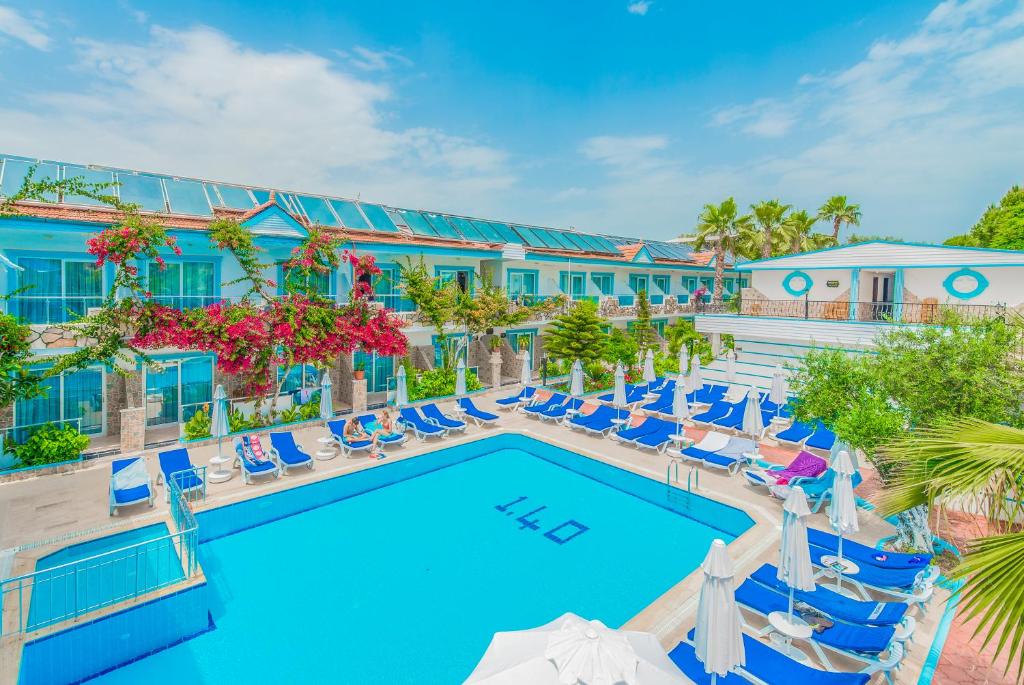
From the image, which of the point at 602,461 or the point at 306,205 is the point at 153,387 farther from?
the point at 602,461

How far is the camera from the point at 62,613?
24.2 feet

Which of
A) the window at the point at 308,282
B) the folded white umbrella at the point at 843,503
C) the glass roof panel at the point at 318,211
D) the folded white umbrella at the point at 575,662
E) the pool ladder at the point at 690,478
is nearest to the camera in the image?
the folded white umbrella at the point at 575,662

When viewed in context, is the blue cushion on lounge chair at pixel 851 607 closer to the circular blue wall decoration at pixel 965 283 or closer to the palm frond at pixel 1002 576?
the palm frond at pixel 1002 576

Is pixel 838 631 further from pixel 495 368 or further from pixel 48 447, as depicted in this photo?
→ pixel 48 447

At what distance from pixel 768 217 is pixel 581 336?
1897 centimetres

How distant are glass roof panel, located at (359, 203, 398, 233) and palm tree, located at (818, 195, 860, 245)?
33.3 metres

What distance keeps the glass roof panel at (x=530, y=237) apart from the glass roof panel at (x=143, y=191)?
1704 cm

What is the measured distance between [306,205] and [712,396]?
736 inches

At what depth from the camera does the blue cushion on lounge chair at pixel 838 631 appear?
21.0 feet

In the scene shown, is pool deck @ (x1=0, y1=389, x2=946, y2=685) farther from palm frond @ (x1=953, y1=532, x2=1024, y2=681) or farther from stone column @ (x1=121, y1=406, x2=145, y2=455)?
palm frond @ (x1=953, y1=532, x2=1024, y2=681)

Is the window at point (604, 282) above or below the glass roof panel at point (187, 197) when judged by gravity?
below

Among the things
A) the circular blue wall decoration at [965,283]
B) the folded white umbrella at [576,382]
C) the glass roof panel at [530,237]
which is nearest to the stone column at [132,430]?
the folded white umbrella at [576,382]

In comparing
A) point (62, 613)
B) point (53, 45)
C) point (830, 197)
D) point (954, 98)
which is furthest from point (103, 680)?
point (830, 197)

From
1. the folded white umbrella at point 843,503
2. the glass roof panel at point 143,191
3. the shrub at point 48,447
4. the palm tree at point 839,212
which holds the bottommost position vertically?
the shrub at point 48,447
